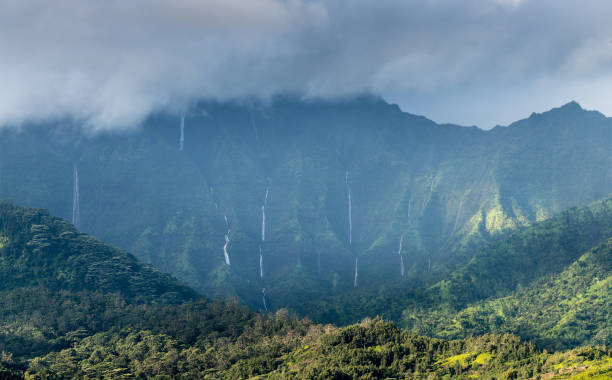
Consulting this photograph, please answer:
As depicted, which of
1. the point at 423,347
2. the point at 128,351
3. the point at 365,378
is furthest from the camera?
the point at 128,351

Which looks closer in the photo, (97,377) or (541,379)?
(541,379)

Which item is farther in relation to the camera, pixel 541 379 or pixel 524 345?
pixel 524 345

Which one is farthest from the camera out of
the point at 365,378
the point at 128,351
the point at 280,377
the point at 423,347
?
the point at 128,351

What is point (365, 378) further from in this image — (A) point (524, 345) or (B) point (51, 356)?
(B) point (51, 356)

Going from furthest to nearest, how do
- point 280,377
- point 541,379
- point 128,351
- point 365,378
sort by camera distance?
point 128,351, point 280,377, point 365,378, point 541,379

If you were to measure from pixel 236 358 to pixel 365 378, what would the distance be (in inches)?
2060

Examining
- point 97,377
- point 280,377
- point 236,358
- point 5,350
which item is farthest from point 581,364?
point 5,350

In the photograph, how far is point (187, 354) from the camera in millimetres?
189500

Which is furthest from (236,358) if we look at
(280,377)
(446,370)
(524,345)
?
(524,345)

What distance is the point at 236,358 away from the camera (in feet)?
612

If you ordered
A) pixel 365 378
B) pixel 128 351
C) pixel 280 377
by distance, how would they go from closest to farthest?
pixel 365 378
pixel 280 377
pixel 128 351

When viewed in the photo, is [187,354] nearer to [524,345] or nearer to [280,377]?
[280,377]

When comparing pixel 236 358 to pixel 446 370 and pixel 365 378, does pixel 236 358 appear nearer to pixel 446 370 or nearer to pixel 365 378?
pixel 365 378

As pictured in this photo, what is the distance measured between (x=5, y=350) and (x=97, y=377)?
44632 millimetres
